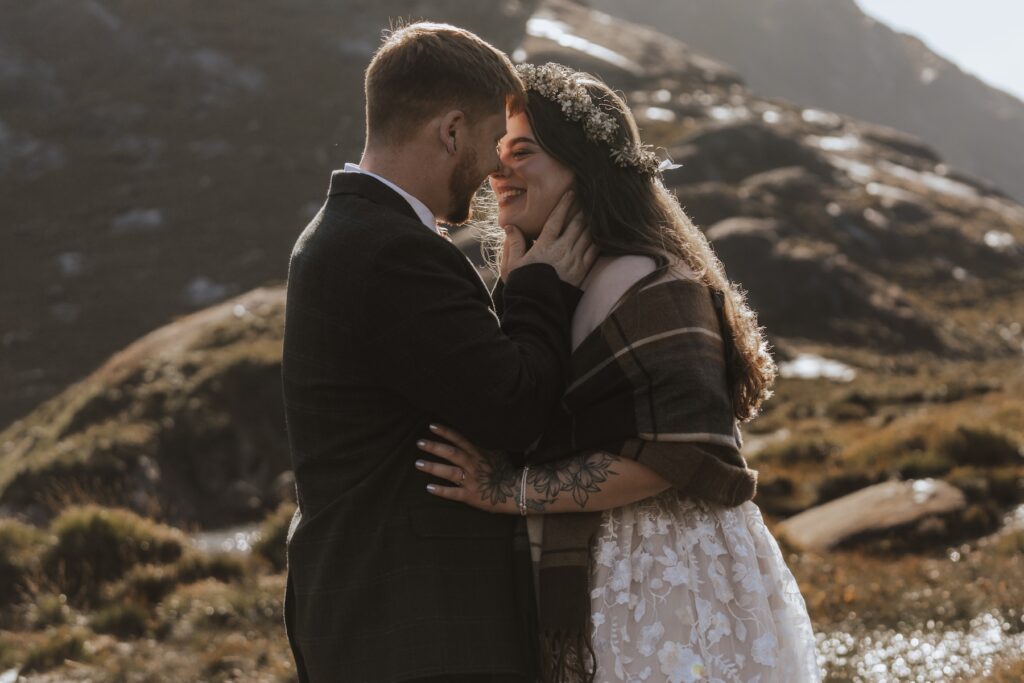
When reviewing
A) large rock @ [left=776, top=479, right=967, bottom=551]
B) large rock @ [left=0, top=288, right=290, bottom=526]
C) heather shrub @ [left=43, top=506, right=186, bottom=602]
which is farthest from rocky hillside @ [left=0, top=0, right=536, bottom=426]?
large rock @ [left=776, top=479, right=967, bottom=551]

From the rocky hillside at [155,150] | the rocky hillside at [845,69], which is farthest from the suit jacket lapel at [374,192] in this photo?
the rocky hillside at [845,69]

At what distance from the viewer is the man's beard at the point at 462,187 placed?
3.26 metres

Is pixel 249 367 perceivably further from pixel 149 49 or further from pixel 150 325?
pixel 149 49

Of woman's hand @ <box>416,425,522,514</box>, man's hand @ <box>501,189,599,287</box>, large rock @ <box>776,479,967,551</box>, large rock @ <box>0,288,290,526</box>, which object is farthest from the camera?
large rock @ <box>0,288,290,526</box>

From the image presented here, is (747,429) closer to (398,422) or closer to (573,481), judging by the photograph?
(573,481)

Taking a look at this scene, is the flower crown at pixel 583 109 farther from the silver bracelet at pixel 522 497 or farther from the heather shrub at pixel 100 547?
the heather shrub at pixel 100 547

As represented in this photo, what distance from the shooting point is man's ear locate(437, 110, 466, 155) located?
3146 mm

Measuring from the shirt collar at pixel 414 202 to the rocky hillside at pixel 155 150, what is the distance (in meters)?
30.9

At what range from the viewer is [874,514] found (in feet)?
37.0

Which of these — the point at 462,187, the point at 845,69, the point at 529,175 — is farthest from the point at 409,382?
the point at 845,69

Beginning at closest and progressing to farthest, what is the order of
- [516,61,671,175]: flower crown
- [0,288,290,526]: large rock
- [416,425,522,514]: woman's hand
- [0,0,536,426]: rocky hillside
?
[416,425,522,514]: woman's hand < [516,61,671,175]: flower crown < [0,288,290,526]: large rock < [0,0,536,426]: rocky hillside

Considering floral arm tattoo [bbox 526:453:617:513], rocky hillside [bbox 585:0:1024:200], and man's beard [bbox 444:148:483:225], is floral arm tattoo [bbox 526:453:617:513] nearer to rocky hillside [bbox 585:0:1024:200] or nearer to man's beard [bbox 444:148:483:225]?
man's beard [bbox 444:148:483:225]

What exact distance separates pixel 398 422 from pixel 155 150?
54.0 m

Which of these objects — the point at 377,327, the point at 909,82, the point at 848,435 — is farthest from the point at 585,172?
the point at 909,82
